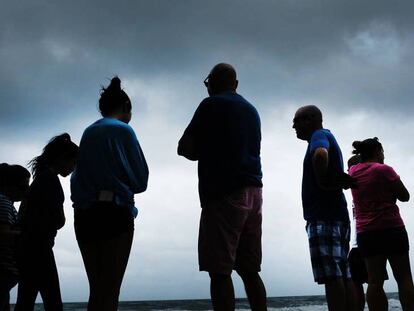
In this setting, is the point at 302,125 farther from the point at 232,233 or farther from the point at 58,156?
the point at 58,156

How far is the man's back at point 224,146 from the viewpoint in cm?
349

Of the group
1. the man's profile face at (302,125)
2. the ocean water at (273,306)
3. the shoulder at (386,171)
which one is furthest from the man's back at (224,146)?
the ocean water at (273,306)

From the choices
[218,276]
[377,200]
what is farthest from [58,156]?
[377,200]

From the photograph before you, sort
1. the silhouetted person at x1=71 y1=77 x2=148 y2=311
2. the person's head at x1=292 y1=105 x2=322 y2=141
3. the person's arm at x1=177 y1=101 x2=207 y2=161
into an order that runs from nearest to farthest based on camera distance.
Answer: the silhouetted person at x1=71 y1=77 x2=148 y2=311, the person's arm at x1=177 y1=101 x2=207 y2=161, the person's head at x1=292 y1=105 x2=322 y2=141

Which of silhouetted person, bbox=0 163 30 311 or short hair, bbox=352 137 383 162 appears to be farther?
short hair, bbox=352 137 383 162

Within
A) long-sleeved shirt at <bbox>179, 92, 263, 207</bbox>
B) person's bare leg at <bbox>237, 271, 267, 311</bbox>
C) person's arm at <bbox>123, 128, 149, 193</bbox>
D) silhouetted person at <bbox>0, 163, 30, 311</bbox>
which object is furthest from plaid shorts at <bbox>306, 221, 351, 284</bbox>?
silhouetted person at <bbox>0, 163, 30, 311</bbox>

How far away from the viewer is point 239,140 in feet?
11.8

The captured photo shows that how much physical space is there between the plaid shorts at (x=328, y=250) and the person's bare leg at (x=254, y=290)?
654 mm

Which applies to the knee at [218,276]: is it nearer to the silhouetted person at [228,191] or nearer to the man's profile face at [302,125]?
the silhouetted person at [228,191]

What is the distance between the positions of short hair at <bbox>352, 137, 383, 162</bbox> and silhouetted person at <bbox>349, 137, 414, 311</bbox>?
155 mm

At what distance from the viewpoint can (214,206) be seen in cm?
345

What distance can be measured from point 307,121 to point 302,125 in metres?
0.06

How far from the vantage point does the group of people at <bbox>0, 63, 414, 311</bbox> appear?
10.4ft

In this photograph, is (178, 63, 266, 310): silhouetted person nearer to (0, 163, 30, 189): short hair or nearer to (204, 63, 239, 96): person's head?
(204, 63, 239, 96): person's head
